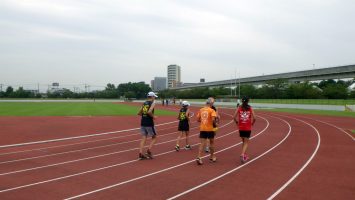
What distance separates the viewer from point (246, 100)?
9273 mm

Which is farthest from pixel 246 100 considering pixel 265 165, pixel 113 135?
pixel 113 135

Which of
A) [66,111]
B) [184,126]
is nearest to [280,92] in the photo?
[66,111]

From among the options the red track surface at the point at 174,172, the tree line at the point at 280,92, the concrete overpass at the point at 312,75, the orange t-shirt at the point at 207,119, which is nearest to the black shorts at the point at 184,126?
the red track surface at the point at 174,172

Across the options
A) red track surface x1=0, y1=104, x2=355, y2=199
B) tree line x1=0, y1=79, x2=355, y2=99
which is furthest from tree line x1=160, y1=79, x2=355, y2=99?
red track surface x1=0, y1=104, x2=355, y2=199

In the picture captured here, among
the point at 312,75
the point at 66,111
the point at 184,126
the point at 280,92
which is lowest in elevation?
the point at 66,111

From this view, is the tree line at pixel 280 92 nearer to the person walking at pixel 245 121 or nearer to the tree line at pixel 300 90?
the tree line at pixel 300 90

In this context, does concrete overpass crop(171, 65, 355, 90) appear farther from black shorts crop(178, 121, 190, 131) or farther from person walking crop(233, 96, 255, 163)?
person walking crop(233, 96, 255, 163)

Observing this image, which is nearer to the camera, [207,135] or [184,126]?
[207,135]

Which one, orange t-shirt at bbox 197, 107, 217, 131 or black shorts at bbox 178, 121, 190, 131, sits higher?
orange t-shirt at bbox 197, 107, 217, 131

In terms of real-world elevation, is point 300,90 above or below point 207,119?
above

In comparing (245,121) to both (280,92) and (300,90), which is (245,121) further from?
(280,92)

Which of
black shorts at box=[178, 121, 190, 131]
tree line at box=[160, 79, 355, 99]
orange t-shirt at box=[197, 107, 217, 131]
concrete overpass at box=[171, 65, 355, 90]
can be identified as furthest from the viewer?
concrete overpass at box=[171, 65, 355, 90]

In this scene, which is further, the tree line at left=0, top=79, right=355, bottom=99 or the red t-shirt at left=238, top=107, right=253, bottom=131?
the tree line at left=0, top=79, right=355, bottom=99

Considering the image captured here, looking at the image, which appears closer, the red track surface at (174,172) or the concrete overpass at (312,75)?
the red track surface at (174,172)
